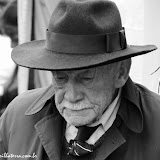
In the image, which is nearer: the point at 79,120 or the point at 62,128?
the point at 79,120

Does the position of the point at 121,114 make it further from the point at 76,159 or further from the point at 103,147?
the point at 76,159

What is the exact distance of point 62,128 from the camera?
2.37m

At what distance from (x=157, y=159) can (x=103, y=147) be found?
0.93 feet

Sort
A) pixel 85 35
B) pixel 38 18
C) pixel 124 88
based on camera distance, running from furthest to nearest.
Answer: pixel 38 18 → pixel 124 88 → pixel 85 35

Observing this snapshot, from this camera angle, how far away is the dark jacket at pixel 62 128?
2.19 meters

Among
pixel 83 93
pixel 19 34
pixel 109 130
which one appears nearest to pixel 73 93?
pixel 83 93

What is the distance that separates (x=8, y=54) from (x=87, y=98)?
8.70ft

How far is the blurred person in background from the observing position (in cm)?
462

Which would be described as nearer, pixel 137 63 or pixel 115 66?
pixel 115 66

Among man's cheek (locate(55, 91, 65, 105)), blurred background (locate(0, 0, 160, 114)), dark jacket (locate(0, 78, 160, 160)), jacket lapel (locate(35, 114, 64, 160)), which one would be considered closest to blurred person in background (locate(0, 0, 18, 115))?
blurred background (locate(0, 0, 160, 114))

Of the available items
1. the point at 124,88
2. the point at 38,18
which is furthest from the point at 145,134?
the point at 38,18

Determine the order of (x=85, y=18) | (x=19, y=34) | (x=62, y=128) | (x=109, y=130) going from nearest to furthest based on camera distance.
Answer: (x=85, y=18) < (x=109, y=130) < (x=62, y=128) < (x=19, y=34)

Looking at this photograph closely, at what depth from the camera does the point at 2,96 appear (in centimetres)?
470

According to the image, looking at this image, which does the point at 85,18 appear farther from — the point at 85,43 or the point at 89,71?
the point at 89,71
